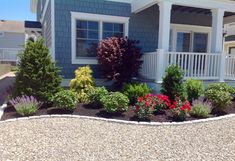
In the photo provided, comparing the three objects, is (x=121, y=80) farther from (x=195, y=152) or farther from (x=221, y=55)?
(x=195, y=152)

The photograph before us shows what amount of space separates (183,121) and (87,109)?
9.08 feet

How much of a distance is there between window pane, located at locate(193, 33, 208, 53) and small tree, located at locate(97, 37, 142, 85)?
4.80 metres

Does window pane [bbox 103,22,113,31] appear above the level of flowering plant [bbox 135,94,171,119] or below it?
above

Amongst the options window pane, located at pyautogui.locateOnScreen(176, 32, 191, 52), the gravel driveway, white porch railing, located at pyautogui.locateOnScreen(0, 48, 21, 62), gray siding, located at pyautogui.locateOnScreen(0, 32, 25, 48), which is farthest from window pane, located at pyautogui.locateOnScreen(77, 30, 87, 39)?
gray siding, located at pyautogui.locateOnScreen(0, 32, 25, 48)

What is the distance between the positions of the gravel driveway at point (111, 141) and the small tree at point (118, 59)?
3.08 m

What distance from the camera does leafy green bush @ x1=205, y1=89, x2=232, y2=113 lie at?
699cm

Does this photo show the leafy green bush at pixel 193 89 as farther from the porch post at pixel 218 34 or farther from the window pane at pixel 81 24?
the window pane at pixel 81 24

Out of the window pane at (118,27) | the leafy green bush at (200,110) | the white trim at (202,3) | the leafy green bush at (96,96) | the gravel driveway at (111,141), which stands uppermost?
the white trim at (202,3)

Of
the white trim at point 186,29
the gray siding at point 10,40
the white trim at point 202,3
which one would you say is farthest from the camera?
the gray siding at point 10,40

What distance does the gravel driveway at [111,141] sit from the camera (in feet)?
13.6

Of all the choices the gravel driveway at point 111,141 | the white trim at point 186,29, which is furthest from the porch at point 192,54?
the gravel driveway at point 111,141

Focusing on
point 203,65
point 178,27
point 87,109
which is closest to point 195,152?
point 87,109

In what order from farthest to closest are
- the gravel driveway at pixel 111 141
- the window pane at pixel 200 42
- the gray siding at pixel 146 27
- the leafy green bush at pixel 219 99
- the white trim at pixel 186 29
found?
the window pane at pixel 200 42 < the white trim at pixel 186 29 < the gray siding at pixel 146 27 < the leafy green bush at pixel 219 99 < the gravel driveway at pixel 111 141

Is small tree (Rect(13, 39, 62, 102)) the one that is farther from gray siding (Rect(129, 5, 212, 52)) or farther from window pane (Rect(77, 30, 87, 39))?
gray siding (Rect(129, 5, 212, 52))
